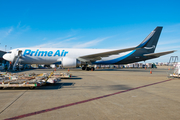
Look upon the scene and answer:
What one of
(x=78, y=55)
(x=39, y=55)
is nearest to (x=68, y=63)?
(x=78, y=55)

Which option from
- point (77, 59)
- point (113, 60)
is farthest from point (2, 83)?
point (113, 60)

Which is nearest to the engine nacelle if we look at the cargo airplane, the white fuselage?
the cargo airplane

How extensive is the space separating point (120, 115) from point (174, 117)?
1393 millimetres

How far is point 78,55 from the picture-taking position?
2473cm

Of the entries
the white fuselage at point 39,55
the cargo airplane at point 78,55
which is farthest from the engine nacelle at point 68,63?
the white fuselage at point 39,55

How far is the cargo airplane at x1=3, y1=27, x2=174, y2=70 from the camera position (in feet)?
74.8

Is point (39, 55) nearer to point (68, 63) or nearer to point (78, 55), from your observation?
point (68, 63)

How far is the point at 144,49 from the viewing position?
26.6 m

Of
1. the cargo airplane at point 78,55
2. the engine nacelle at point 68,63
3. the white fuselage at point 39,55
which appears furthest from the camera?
the white fuselage at point 39,55

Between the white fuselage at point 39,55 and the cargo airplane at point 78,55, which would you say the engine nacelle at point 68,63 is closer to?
the cargo airplane at point 78,55

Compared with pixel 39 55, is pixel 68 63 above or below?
below

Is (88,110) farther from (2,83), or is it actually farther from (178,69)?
(178,69)

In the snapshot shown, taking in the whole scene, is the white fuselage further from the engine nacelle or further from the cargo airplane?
the engine nacelle

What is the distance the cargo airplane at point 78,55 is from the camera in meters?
22.8
